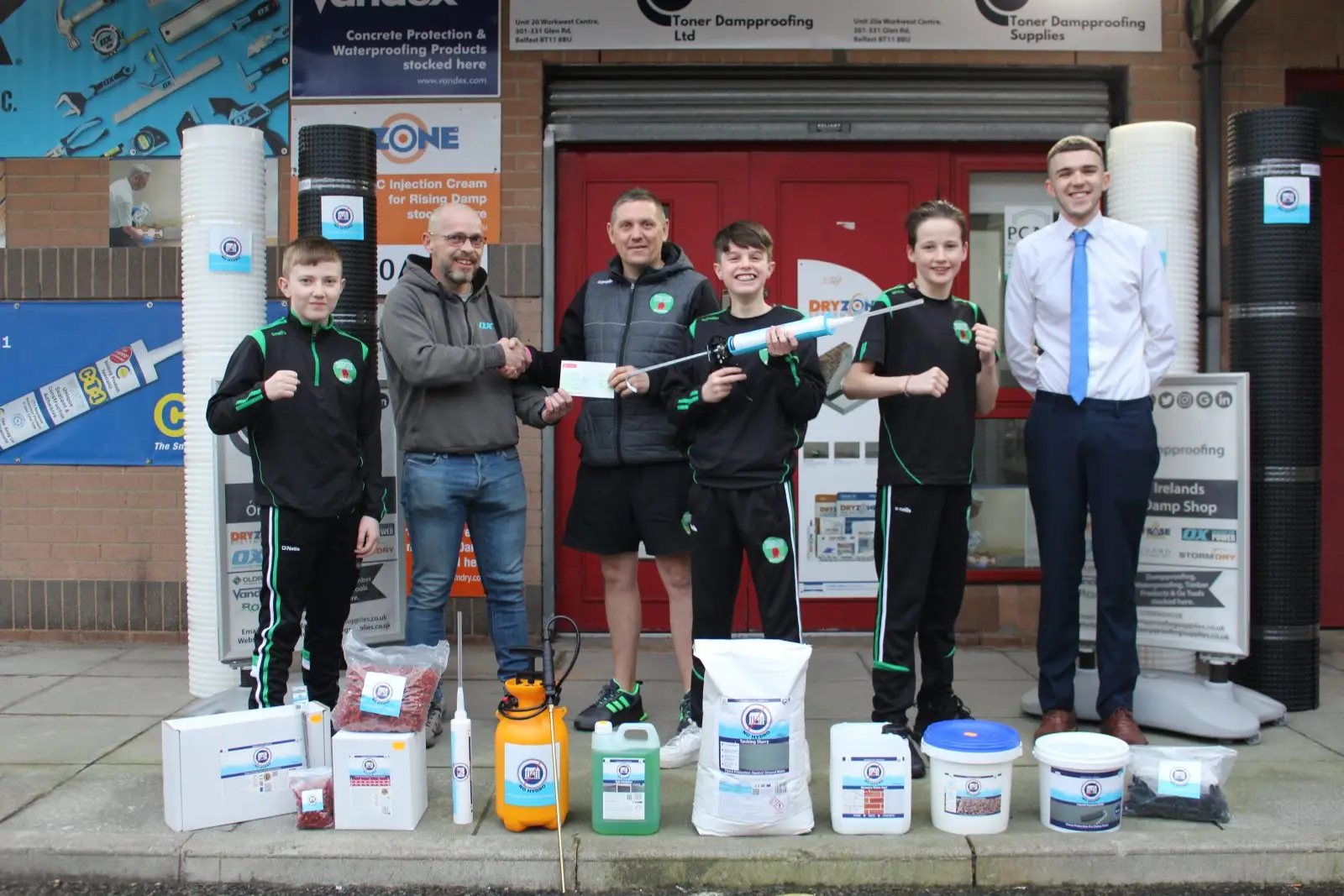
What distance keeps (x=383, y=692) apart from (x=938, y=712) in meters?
2.02

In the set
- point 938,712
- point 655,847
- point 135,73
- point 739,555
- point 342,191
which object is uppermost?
point 135,73

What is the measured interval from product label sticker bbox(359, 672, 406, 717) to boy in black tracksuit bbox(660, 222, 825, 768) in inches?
40.3

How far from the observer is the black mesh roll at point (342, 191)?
17.5 ft

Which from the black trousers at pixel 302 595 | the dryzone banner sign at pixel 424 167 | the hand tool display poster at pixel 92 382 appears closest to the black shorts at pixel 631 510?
the black trousers at pixel 302 595

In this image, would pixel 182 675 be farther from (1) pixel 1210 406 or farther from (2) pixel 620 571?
(1) pixel 1210 406

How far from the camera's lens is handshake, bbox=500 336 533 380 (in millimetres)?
4734

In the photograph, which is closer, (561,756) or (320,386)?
(561,756)

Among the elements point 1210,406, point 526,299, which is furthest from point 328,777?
point 1210,406

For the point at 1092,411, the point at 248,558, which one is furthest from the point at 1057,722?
the point at 248,558

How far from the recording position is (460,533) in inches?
194

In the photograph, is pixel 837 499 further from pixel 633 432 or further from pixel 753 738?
pixel 753 738

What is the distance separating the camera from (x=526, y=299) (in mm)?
6602

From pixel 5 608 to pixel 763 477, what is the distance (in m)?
4.80

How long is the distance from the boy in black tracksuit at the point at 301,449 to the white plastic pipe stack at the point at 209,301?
106cm
